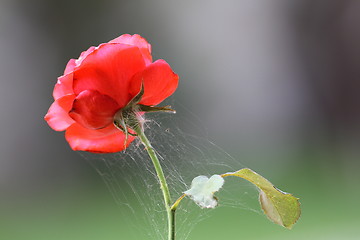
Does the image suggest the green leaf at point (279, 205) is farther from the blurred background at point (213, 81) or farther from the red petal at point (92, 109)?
the blurred background at point (213, 81)

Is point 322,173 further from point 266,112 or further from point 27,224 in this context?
point 27,224

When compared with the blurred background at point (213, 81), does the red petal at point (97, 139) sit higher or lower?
higher

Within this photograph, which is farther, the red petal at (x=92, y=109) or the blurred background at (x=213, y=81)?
the blurred background at (x=213, y=81)

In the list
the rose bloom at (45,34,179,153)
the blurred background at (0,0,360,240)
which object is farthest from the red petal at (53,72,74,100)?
the blurred background at (0,0,360,240)

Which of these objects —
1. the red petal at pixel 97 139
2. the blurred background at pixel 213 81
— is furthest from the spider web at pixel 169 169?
the blurred background at pixel 213 81

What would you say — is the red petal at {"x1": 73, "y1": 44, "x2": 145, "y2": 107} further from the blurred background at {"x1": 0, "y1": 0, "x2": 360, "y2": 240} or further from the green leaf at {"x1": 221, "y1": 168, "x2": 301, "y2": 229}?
the blurred background at {"x1": 0, "y1": 0, "x2": 360, "y2": 240}

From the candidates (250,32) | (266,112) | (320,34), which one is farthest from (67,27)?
(320,34)

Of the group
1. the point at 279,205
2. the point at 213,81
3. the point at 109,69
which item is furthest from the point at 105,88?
the point at 213,81
